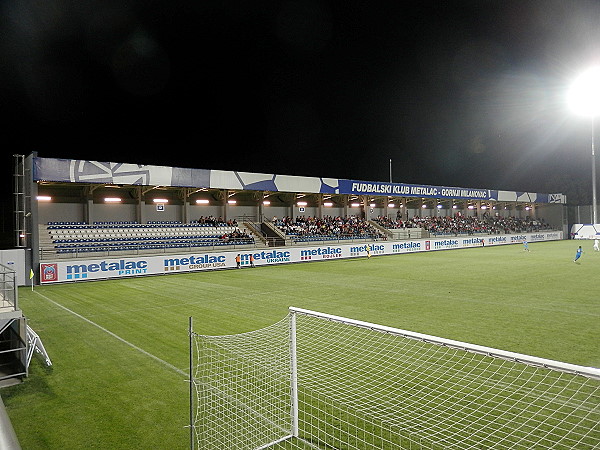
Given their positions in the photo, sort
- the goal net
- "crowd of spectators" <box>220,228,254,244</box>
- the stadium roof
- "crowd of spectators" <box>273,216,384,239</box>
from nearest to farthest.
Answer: the goal net → the stadium roof → "crowd of spectators" <box>220,228,254,244</box> → "crowd of spectators" <box>273,216,384,239</box>

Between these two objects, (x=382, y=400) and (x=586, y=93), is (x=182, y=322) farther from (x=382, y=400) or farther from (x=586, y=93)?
(x=586, y=93)

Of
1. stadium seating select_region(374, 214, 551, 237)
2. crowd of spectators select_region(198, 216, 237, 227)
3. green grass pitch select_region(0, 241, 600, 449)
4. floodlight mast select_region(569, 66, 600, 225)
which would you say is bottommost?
green grass pitch select_region(0, 241, 600, 449)

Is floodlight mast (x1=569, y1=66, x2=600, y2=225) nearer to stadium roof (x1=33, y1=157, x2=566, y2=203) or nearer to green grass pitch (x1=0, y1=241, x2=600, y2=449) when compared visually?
stadium roof (x1=33, y1=157, x2=566, y2=203)

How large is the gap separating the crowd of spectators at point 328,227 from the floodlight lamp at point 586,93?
75.2 feet

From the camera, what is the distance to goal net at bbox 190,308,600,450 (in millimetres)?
4664

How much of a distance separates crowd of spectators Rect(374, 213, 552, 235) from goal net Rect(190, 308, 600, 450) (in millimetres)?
37004

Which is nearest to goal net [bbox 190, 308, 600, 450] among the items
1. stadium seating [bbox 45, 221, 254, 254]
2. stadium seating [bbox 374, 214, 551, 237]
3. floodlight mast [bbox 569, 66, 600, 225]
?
stadium seating [bbox 45, 221, 254, 254]

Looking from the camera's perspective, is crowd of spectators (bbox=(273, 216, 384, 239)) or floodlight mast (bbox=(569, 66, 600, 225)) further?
floodlight mast (bbox=(569, 66, 600, 225))

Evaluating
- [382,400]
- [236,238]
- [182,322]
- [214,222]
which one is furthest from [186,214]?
[382,400]

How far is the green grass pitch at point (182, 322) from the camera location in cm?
545

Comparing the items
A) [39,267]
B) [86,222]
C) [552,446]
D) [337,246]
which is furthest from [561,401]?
[86,222]

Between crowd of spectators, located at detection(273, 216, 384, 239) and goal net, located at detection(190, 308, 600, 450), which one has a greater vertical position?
crowd of spectators, located at detection(273, 216, 384, 239)

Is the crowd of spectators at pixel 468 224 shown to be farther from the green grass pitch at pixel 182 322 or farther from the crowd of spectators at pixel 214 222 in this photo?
the green grass pitch at pixel 182 322

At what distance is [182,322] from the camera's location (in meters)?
10.8
